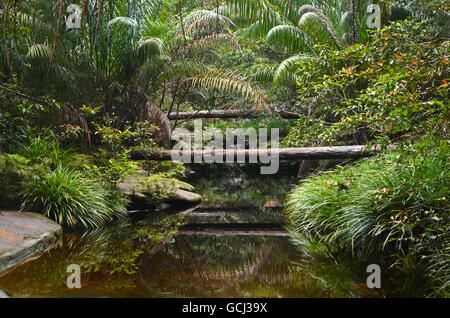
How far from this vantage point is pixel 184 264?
3.93m

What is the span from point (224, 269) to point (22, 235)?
2.44 meters

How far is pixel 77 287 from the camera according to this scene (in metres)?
3.15

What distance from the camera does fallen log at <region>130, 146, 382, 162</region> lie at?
7.00 metres

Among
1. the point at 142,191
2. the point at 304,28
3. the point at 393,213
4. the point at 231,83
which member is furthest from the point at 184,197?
the point at 304,28

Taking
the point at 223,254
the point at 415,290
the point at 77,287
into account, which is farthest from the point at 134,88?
the point at 415,290

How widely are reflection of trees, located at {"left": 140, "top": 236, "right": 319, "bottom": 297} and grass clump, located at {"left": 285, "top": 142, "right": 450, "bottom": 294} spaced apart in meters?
0.73

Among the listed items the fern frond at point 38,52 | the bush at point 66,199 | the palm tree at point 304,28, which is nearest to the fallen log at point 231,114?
the palm tree at point 304,28

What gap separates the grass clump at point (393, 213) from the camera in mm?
3219

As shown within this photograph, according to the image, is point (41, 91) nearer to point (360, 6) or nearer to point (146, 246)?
point (146, 246)

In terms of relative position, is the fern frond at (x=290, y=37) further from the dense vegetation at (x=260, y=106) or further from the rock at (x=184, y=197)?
the rock at (x=184, y=197)

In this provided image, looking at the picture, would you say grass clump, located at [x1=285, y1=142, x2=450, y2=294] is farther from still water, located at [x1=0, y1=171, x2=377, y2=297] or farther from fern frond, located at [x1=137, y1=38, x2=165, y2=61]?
fern frond, located at [x1=137, y1=38, x2=165, y2=61]

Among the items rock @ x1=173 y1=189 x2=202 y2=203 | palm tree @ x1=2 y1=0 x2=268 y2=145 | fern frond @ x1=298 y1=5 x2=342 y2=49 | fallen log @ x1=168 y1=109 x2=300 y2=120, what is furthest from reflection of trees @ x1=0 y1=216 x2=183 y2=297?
fallen log @ x1=168 y1=109 x2=300 y2=120

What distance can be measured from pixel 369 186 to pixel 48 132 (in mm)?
5534
